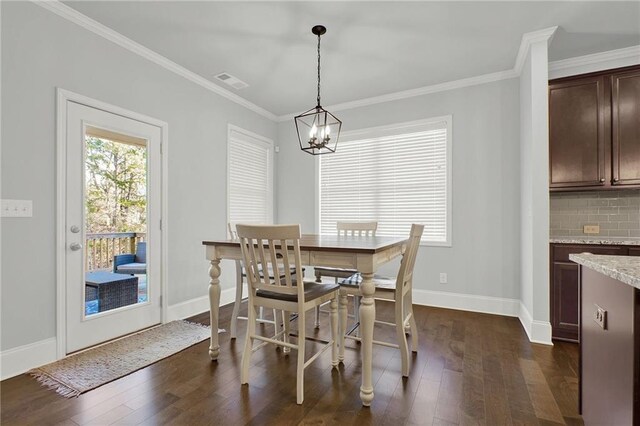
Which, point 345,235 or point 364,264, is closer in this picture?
point 364,264

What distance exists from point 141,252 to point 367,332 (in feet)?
7.73

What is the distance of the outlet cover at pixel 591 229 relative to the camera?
3156 millimetres

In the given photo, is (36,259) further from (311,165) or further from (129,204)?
(311,165)

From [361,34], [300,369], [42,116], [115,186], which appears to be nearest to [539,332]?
[300,369]

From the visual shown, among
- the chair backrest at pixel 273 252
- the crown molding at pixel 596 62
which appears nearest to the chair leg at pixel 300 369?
the chair backrest at pixel 273 252

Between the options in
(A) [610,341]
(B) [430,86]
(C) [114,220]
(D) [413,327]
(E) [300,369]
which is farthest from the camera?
(B) [430,86]

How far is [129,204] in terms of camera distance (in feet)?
9.64

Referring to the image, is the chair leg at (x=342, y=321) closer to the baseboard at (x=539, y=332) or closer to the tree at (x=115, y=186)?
the baseboard at (x=539, y=332)

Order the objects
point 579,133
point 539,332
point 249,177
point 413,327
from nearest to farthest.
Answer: point 413,327
point 539,332
point 579,133
point 249,177

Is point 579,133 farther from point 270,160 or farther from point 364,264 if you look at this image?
point 270,160

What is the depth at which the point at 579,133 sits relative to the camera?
295 centimetres

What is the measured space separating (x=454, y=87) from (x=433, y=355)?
3.04 m

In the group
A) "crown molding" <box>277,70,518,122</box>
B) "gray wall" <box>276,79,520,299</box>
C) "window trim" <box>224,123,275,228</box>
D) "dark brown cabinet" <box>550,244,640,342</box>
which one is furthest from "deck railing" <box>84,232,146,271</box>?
"dark brown cabinet" <box>550,244,640,342</box>

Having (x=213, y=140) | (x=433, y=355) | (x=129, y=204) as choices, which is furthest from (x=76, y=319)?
(x=433, y=355)
